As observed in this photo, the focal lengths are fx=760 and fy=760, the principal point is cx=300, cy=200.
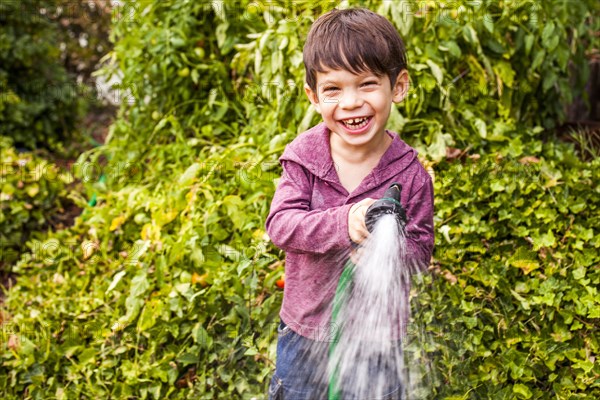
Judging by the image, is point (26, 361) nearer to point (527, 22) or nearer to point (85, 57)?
point (527, 22)

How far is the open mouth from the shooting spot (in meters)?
1.89

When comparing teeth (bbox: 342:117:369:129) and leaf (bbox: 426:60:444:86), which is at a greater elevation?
teeth (bbox: 342:117:369:129)

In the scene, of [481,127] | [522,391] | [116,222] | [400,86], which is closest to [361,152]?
[400,86]

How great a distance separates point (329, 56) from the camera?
6.00 feet

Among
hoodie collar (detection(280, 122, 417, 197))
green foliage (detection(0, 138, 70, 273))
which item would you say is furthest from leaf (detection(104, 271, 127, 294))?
hoodie collar (detection(280, 122, 417, 197))

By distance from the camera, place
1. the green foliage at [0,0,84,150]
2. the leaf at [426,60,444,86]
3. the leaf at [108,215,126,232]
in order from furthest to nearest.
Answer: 1. the green foliage at [0,0,84,150]
2. the leaf at [108,215,126,232]
3. the leaf at [426,60,444,86]

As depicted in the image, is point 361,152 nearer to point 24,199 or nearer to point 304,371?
point 304,371

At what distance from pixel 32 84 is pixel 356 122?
4.14 meters

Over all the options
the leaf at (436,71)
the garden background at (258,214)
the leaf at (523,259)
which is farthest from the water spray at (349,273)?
the leaf at (436,71)

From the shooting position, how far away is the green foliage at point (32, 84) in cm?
526

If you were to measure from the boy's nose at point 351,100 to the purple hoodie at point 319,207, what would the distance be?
0.17 meters

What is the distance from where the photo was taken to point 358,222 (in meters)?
1.71

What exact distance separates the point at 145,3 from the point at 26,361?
80.6 inches

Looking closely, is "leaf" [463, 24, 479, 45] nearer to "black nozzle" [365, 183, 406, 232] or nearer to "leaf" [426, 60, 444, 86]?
"leaf" [426, 60, 444, 86]
